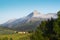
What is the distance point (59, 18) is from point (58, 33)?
9.77m

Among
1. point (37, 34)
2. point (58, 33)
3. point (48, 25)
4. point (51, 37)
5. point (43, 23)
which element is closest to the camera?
point (58, 33)

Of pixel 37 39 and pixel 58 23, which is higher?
pixel 58 23

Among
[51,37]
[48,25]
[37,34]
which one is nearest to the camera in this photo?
[51,37]

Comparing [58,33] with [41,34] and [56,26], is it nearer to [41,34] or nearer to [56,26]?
[56,26]

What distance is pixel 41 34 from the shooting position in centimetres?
9775

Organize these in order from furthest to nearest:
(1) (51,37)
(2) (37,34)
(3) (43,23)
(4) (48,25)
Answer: (3) (43,23) → (4) (48,25) → (2) (37,34) → (1) (51,37)

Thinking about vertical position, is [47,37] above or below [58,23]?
below

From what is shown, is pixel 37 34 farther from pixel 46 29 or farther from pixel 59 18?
pixel 59 18

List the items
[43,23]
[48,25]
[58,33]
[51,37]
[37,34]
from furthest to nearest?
[43,23] < [48,25] < [37,34] < [51,37] < [58,33]

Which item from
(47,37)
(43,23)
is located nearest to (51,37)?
(47,37)

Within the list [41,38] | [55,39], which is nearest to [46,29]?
[41,38]

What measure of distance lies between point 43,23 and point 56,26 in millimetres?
25248

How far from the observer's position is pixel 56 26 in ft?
291

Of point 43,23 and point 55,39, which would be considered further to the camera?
point 43,23
